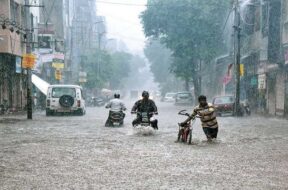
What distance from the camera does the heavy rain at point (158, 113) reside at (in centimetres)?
922

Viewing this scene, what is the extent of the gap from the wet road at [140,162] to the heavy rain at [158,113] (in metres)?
0.02

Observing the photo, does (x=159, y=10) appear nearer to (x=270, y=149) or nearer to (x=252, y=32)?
(x=252, y=32)

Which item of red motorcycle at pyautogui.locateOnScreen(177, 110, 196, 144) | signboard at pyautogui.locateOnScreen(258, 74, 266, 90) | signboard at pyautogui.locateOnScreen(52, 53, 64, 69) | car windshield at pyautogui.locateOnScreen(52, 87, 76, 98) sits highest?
signboard at pyautogui.locateOnScreen(52, 53, 64, 69)

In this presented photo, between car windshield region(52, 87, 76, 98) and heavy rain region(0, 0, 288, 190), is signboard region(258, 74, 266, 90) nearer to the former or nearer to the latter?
heavy rain region(0, 0, 288, 190)

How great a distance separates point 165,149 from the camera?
13.0 m

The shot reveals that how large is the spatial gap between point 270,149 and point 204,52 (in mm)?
38088

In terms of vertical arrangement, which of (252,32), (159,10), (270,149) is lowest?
(270,149)

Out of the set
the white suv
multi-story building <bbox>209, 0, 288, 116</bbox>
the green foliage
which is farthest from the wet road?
the green foliage

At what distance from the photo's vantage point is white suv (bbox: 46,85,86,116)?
94.6 ft

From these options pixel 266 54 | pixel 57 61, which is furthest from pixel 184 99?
pixel 266 54

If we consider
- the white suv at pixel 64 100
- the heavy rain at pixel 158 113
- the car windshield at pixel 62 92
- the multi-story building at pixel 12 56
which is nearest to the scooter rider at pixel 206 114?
the heavy rain at pixel 158 113

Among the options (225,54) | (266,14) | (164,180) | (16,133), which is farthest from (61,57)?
(164,180)

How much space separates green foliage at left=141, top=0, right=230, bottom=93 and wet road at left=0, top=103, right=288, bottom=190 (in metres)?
34.0

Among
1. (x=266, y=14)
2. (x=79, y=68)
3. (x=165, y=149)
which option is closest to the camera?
(x=165, y=149)
